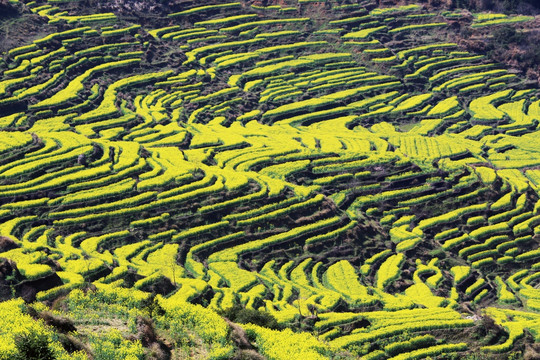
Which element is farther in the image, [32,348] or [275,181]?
[275,181]

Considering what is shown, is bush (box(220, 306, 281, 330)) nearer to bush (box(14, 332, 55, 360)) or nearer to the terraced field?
the terraced field

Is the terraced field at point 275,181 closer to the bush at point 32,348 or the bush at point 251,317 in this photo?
the bush at point 32,348

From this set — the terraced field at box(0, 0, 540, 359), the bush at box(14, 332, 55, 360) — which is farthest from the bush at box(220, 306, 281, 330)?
the bush at box(14, 332, 55, 360)

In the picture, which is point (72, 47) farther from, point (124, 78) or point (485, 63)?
point (485, 63)

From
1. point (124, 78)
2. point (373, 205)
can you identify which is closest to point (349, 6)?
point (124, 78)

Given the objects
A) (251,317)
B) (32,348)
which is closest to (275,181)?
(251,317)

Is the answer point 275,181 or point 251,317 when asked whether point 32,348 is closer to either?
point 251,317
